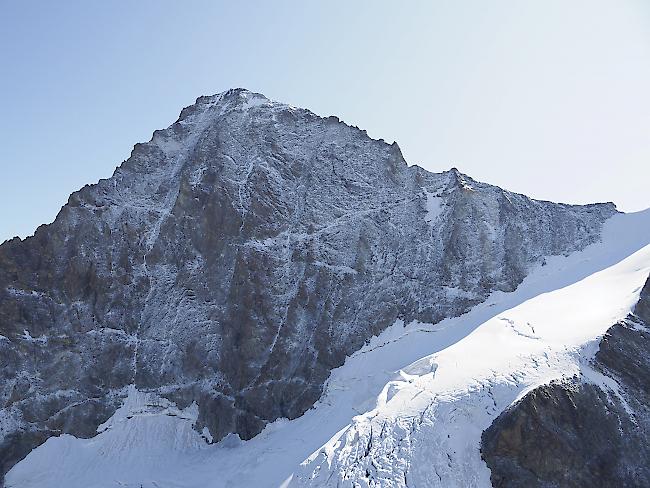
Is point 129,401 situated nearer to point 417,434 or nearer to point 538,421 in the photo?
point 417,434

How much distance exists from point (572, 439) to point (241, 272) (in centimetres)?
3096

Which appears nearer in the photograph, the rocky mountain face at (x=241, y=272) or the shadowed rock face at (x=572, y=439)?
the shadowed rock face at (x=572, y=439)

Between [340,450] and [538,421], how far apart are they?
11.1 metres

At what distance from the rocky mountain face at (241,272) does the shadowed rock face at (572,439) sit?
17.8 metres

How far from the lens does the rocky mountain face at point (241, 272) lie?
47.0 m

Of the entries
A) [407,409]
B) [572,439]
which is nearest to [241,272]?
[407,409]

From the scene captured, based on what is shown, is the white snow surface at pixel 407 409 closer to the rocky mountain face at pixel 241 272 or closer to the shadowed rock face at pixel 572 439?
the shadowed rock face at pixel 572 439

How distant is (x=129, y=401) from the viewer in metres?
47.7

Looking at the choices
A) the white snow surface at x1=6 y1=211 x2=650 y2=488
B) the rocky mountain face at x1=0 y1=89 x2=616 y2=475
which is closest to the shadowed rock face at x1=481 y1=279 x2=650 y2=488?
the white snow surface at x1=6 y1=211 x2=650 y2=488

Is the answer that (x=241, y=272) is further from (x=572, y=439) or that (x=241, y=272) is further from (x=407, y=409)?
(x=572, y=439)

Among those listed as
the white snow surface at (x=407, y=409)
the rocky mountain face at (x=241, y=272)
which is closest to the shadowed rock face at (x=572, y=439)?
the white snow surface at (x=407, y=409)

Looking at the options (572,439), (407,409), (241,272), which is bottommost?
(572,439)

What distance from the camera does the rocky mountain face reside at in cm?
4700

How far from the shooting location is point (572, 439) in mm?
29828
